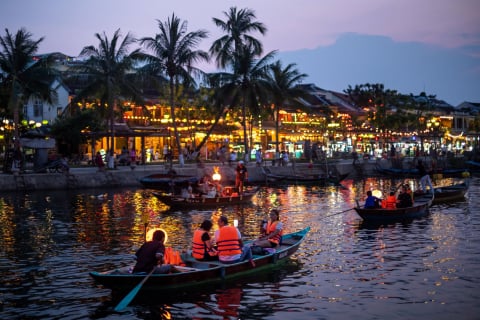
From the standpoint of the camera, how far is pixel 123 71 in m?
49.6

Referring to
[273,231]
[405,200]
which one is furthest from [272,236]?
[405,200]

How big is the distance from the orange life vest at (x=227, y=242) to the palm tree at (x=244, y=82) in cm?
3952

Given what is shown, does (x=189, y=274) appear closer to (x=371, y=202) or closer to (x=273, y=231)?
(x=273, y=231)

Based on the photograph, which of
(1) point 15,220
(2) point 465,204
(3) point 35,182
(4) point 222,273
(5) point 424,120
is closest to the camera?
(4) point 222,273

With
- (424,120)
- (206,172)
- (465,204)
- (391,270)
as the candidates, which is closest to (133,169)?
(206,172)

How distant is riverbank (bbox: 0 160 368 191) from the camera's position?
42562mm

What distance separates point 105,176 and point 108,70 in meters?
9.49

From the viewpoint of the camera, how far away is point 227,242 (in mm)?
15523

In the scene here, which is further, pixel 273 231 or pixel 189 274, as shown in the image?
pixel 273 231

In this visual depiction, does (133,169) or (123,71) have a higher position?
(123,71)

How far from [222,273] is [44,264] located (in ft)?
21.9

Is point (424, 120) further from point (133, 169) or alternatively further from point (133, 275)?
point (133, 275)

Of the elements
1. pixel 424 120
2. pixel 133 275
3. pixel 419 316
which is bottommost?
pixel 419 316

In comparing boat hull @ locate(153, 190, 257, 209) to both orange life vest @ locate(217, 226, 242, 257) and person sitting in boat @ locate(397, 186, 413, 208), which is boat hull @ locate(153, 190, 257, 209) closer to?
person sitting in boat @ locate(397, 186, 413, 208)
